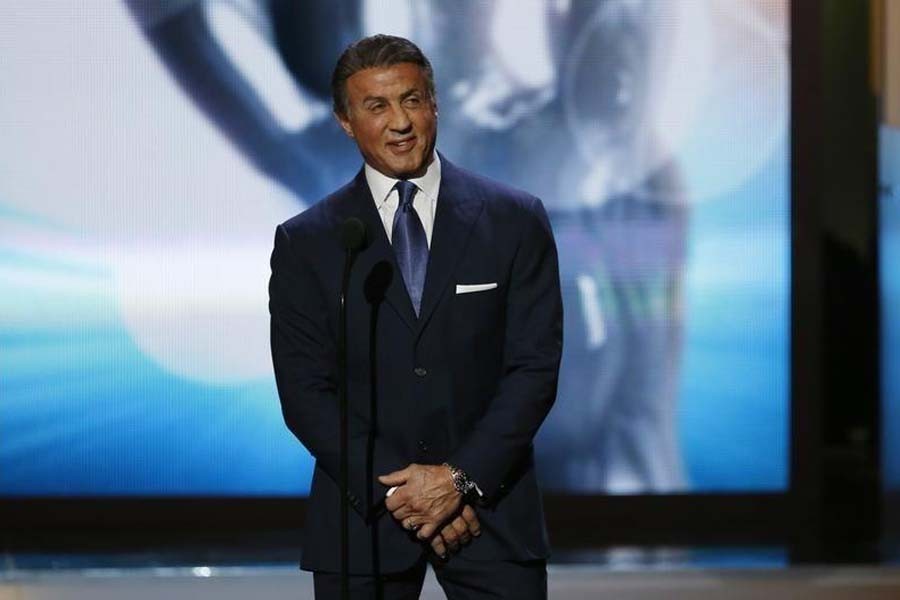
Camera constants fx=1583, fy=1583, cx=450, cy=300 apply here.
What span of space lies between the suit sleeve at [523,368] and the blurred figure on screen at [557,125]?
228 cm

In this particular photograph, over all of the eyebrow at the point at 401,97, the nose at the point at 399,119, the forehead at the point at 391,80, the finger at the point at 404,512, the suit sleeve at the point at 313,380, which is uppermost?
the forehead at the point at 391,80

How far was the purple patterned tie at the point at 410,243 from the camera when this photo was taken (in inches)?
97.8

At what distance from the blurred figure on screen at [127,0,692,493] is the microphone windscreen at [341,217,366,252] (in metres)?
2.50

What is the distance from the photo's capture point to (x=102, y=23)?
4762mm

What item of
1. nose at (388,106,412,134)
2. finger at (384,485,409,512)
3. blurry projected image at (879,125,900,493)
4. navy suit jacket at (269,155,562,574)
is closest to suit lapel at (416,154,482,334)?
navy suit jacket at (269,155,562,574)

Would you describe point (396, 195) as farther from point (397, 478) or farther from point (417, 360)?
point (397, 478)

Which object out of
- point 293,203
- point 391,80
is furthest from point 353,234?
point 293,203

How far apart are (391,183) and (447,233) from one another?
129 mm

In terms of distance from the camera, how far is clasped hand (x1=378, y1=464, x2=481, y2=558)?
2402 millimetres

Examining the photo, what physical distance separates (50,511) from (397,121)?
2.90 metres

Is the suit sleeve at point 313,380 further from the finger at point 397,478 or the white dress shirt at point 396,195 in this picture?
the white dress shirt at point 396,195

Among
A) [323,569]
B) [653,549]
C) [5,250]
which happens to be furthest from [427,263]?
[5,250]

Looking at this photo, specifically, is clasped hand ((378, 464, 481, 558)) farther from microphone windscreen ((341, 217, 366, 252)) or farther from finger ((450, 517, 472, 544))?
microphone windscreen ((341, 217, 366, 252))

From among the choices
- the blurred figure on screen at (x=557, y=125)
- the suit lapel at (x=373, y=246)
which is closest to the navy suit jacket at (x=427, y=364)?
the suit lapel at (x=373, y=246)
